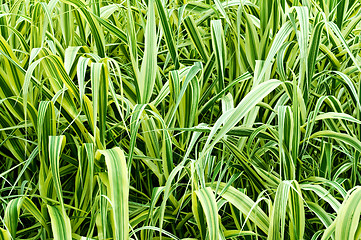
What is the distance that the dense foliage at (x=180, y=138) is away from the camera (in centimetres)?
67

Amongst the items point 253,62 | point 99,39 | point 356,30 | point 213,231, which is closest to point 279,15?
point 253,62

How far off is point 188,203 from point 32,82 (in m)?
0.35

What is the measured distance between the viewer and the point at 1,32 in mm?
942

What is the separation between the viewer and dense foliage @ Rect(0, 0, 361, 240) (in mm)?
667

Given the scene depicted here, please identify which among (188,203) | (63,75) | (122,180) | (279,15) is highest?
(279,15)

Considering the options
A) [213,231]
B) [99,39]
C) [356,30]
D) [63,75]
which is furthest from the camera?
[356,30]

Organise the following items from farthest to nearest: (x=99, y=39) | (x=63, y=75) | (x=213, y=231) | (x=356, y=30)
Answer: (x=356, y=30), (x=99, y=39), (x=63, y=75), (x=213, y=231)

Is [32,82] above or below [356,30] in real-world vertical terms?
below

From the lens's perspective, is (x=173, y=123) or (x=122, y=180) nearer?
(x=122, y=180)

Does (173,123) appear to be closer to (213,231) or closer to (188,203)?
(188,203)

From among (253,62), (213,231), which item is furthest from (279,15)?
(213,231)

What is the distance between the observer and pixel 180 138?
2.67 ft

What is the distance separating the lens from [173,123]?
83cm

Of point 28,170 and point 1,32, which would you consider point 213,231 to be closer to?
point 28,170
